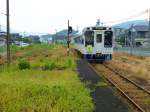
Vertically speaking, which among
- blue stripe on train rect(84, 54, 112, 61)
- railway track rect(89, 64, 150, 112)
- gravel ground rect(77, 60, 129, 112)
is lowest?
railway track rect(89, 64, 150, 112)

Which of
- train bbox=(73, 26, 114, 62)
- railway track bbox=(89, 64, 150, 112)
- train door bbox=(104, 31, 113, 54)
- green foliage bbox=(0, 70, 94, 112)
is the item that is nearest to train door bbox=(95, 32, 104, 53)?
train bbox=(73, 26, 114, 62)

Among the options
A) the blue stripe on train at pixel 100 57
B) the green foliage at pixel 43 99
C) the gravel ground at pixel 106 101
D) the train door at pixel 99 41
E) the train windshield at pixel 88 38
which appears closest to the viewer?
the green foliage at pixel 43 99

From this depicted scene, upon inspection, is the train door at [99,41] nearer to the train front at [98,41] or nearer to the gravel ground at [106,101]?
the train front at [98,41]

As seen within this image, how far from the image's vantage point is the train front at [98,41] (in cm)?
3678

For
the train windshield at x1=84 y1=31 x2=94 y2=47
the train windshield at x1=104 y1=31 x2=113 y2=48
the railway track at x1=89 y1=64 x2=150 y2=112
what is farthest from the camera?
the train windshield at x1=84 y1=31 x2=94 y2=47

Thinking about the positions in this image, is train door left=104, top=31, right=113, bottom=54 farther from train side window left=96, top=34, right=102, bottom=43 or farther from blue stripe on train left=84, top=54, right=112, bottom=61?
blue stripe on train left=84, top=54, right=112, bottom=61

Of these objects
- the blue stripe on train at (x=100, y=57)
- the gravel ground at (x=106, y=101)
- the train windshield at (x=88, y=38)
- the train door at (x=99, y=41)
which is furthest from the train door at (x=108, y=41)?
the gravel ground at (x=106, y=101)

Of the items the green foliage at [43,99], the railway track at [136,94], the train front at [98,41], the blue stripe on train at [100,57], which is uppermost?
the train front at [98,41]

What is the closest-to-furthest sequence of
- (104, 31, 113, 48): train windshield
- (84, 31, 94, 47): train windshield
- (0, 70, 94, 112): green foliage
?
1. (0, 70, 94, 112): green foliage
2. (104, 31, 113, 48): train windshield
3. (84, 31, 94, 47): train windshield

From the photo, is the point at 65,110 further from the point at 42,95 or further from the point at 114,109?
the point at 42,95

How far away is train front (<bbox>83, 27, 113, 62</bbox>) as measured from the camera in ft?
121

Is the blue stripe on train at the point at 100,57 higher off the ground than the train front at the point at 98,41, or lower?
lower

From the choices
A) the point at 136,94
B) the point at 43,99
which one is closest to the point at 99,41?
the point at 136,94

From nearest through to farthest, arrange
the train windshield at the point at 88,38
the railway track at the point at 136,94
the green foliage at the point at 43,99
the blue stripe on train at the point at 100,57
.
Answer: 1. the green foliage at the point at 43,99
2. the railway track at the point at 136,94
3. the train windshield at the point at 88,38
4. the blue stripe on train at the point at 100,57
